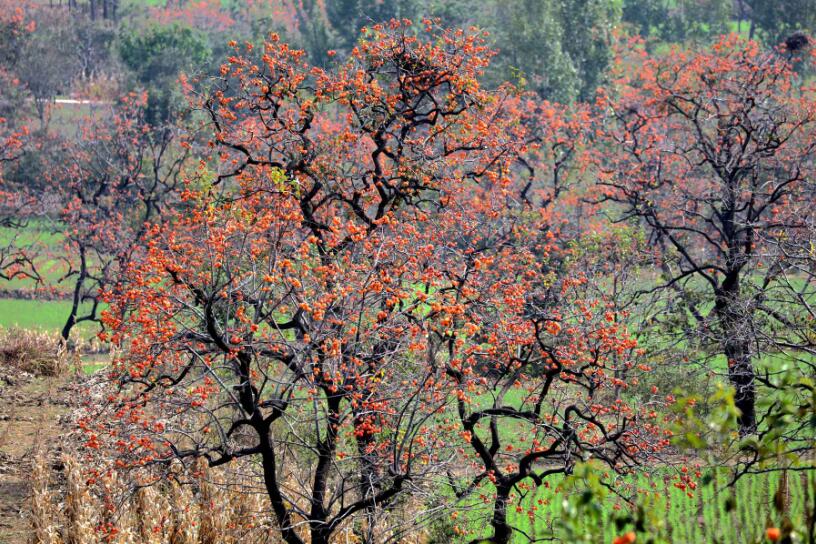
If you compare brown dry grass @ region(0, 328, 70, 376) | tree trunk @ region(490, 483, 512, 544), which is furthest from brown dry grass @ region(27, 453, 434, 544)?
brown dry grass @ region(0, 328, 70, 376)

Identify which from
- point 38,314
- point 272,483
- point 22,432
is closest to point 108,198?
point 38,314

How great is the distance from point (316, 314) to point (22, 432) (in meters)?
13.1

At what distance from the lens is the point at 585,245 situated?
96.0ft

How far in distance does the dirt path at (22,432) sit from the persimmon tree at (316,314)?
289 centimetres

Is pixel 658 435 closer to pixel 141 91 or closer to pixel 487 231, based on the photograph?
pixel 487 231

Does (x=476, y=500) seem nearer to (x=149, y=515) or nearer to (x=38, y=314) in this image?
(x=149, y=515)

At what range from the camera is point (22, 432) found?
2294 cm

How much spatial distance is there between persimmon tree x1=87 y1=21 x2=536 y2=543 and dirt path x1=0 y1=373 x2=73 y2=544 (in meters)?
2.89

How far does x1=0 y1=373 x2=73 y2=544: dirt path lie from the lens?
59.1 ft

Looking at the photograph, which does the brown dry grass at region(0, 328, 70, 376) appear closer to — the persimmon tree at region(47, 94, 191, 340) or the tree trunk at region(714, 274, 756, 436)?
the persimmon tree at region(47, 94, 191, 340)

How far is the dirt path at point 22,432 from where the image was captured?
18016mm

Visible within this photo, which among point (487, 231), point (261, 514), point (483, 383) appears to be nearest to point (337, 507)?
point (261, 514)

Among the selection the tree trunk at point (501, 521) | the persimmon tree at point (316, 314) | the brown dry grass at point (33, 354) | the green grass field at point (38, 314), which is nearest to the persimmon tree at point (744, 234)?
the tree trunk at point (501, 521)

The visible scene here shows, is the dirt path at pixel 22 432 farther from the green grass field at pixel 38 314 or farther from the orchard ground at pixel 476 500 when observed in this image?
the green grass field at pixel 38 314
